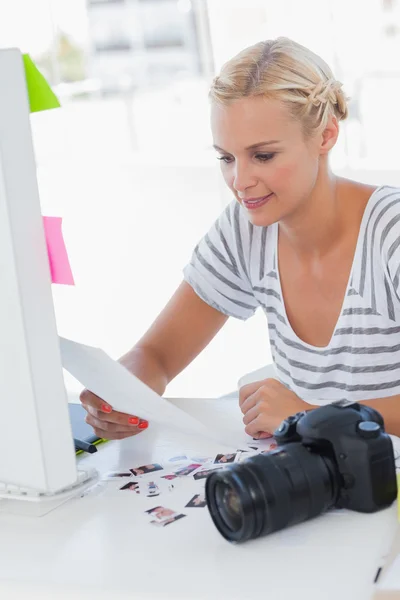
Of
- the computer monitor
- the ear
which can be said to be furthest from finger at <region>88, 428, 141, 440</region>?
the ear

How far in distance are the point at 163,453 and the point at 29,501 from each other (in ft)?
0.72

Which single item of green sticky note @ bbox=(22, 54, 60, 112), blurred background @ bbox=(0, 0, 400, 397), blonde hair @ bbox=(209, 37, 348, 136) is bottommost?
blurred background @ bbox=(0, 0, 400, 397)

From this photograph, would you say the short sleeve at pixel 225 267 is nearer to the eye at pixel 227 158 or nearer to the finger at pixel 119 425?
the eye at pixel 227 158

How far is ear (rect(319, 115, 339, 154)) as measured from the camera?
153 centimetres

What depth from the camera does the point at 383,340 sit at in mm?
1549

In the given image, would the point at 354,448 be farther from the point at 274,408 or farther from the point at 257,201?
the point at 257,201

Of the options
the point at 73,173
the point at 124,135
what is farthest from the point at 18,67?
the point at 124,135

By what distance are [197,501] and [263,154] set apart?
0.53 metres

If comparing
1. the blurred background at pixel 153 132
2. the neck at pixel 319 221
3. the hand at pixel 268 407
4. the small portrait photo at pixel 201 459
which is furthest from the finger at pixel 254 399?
the blurred background at pixel 153 132

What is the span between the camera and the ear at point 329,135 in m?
1.53

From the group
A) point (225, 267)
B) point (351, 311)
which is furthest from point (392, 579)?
point (225, 267)

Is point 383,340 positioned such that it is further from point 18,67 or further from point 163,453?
point 18,67

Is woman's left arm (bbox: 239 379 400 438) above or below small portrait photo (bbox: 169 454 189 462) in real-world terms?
above

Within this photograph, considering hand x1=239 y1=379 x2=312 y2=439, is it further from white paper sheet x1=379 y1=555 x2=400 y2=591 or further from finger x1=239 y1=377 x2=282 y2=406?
white paper sheet x1=379 y1=555 x2=400 y2=591
